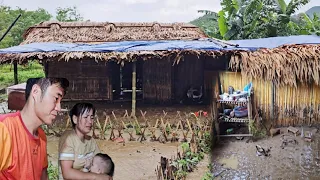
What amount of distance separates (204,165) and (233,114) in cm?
244

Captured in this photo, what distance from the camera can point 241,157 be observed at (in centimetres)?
787

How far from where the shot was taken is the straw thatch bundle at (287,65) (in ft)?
28.9

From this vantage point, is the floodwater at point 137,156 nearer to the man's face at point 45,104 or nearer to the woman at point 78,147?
the woman at point 78,147

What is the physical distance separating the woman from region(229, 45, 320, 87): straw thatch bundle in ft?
23.7

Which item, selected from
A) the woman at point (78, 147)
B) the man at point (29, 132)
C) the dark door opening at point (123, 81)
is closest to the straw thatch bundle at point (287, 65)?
the dark door opening at point (123, 81)

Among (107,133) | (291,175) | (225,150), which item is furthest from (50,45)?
(291,175)

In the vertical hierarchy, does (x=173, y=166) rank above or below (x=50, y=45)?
below

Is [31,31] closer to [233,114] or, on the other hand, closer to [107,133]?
[107,133]

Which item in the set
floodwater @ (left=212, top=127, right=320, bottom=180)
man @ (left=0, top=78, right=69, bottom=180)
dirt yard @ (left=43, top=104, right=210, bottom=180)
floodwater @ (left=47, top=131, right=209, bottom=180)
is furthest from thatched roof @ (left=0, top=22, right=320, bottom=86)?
man @ (left=0, top=78, right=69, bottom=180)

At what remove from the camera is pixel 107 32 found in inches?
517

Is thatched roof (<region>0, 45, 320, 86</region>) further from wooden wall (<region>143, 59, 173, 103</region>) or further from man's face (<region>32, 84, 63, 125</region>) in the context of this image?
man's face (<region>32, 84, 63, 125</region>)

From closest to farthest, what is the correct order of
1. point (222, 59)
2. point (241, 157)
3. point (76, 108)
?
point (76, 108) → point (241, 157) → point (222, 59)

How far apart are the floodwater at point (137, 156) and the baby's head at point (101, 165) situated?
3932 millimetres

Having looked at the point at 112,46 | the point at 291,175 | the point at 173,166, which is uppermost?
the point at 112,46
